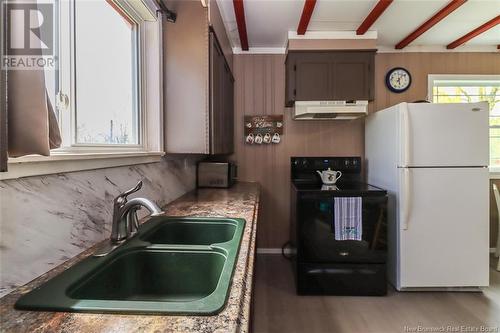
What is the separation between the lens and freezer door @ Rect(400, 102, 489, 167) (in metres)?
2.48

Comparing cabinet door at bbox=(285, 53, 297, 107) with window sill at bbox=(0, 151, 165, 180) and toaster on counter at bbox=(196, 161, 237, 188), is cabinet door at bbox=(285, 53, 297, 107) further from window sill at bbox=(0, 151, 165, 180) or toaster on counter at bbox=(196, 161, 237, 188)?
window sill at bbox=(0, 151, 165, 180)

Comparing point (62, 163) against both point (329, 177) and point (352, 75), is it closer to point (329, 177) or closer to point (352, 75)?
point (329, 177)

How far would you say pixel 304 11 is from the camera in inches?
99.7

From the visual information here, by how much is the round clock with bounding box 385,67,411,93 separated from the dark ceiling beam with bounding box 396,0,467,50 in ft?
0.88

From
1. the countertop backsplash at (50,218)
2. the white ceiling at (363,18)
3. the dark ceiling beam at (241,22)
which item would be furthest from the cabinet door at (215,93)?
the countertop backsplash at (50,218)

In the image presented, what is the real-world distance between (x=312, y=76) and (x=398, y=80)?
1.19 meters

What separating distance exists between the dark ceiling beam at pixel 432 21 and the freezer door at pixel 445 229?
4.48 ft

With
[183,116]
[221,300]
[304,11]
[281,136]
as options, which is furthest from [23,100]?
[281,136]

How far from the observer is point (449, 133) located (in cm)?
249

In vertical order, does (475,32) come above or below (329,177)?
above

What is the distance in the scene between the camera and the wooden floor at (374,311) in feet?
6.70

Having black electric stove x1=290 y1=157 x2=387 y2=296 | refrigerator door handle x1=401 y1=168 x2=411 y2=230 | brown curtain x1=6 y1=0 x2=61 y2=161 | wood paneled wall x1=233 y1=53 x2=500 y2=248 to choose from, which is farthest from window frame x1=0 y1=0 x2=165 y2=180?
refrigerator door handle x1=401 y1=168 x2=411 y2=230

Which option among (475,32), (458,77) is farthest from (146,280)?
(458,77)

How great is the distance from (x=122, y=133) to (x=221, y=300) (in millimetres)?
1235
